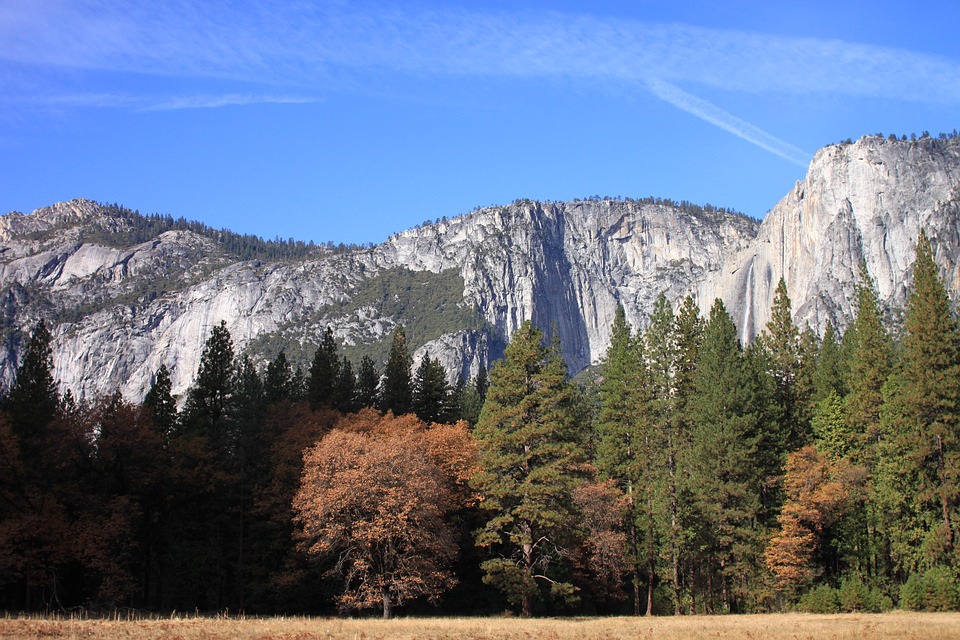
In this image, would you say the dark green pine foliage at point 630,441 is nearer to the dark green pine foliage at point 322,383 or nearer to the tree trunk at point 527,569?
the tree trunk at point 527,569

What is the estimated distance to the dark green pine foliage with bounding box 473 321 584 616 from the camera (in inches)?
1592

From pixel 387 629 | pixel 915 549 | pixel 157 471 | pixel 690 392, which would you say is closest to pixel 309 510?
pixel 157 471

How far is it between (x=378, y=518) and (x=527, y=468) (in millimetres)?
7400

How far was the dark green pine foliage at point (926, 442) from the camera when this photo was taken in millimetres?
43062

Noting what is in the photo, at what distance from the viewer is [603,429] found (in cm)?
5372

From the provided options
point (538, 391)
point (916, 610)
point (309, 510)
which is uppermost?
point (538, 391)

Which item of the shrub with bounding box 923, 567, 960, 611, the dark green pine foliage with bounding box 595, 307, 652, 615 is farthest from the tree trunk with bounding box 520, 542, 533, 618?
the shrub with bounding box 923, 567, 960, 611

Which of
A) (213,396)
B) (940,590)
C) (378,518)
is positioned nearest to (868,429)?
(940,590)

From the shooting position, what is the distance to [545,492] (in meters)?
Answer: 40.0

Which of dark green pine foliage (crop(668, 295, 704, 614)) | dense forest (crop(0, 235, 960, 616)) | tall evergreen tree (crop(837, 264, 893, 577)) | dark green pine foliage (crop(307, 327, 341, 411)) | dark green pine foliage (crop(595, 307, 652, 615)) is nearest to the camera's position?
dense forest (crop(0, 235, 960, 616))

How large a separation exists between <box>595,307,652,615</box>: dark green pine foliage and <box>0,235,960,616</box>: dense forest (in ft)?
0.49

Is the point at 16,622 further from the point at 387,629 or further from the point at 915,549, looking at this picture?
the point at 915,549

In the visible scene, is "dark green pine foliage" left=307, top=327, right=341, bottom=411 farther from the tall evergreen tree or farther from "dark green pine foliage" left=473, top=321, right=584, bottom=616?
the tall evergreen tree

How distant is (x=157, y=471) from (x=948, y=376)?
40.9m
